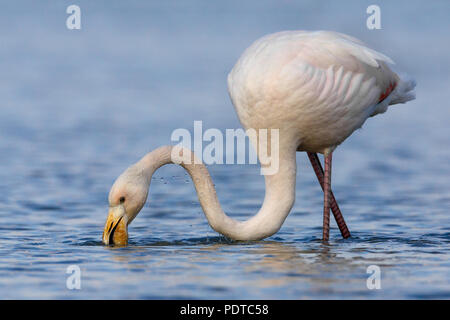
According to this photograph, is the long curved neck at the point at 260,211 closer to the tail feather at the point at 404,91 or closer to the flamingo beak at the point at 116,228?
the flamingo beak at the point at 116,228

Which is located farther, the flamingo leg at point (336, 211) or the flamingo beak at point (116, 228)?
the flamingo leg at point (336, 211)

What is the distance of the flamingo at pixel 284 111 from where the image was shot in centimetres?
909

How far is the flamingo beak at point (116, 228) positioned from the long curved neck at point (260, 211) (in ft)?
1.43

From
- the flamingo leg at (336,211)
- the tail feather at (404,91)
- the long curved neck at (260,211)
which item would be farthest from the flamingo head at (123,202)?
the tail feather at (404,91)

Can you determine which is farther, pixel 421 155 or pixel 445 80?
pixel 445 80

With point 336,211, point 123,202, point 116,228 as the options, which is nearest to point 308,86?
point 336,211

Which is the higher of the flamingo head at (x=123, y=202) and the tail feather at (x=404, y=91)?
the tail feather at (x=404, y=91)

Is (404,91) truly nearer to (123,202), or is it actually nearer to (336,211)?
(336,211)

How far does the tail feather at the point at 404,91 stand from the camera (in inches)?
410

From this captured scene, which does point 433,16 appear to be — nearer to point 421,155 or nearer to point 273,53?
point 421,155

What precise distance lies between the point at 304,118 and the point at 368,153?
7027 mm

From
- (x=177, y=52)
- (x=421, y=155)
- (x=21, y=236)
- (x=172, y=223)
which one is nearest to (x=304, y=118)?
(x=172, y=223)

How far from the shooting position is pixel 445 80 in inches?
868

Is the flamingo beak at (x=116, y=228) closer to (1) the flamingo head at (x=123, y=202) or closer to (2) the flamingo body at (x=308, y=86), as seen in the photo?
(1) the flamingo head at (x=123, y=202)
